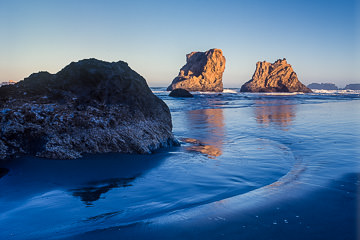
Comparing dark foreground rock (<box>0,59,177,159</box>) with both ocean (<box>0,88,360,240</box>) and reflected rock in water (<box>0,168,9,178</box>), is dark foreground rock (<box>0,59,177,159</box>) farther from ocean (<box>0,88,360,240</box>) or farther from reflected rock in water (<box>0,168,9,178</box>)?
reflected rock in water (<box>0,168,9,178</box>)

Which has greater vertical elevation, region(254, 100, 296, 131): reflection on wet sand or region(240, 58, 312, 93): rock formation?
region(240, 58, 312, 93): rock formation

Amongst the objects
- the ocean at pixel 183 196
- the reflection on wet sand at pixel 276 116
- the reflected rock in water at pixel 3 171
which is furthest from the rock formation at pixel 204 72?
the reflected rock in water at pixel 3 171

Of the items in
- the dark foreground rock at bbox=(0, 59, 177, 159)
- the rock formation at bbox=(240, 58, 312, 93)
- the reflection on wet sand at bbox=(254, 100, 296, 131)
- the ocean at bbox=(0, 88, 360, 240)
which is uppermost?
the rock formation at bbox=(240, 58, 312, 93)

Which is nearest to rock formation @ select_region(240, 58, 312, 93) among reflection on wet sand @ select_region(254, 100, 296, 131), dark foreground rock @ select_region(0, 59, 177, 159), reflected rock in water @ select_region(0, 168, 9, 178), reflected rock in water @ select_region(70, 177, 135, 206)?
reflection on wet sand @ select_region(254, 100, 296, 131)

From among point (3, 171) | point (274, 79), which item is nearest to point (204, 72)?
point (274, 79)

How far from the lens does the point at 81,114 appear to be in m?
4.13

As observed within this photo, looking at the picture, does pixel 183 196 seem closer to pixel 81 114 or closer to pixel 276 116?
pixel 81 114

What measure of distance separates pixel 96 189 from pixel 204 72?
9121cm

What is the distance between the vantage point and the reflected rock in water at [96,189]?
104 inches

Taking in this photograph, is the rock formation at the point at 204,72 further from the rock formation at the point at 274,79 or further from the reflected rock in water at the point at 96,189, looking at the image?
the reflected rock in water at the point at 96,189

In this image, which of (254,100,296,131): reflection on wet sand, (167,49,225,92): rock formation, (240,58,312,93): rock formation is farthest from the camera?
(240,58,312,93): rock formation

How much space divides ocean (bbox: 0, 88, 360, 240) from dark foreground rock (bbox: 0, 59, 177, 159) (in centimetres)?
27

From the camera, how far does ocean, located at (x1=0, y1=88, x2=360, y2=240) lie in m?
A: 2.04

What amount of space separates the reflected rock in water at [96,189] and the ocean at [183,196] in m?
0.01
